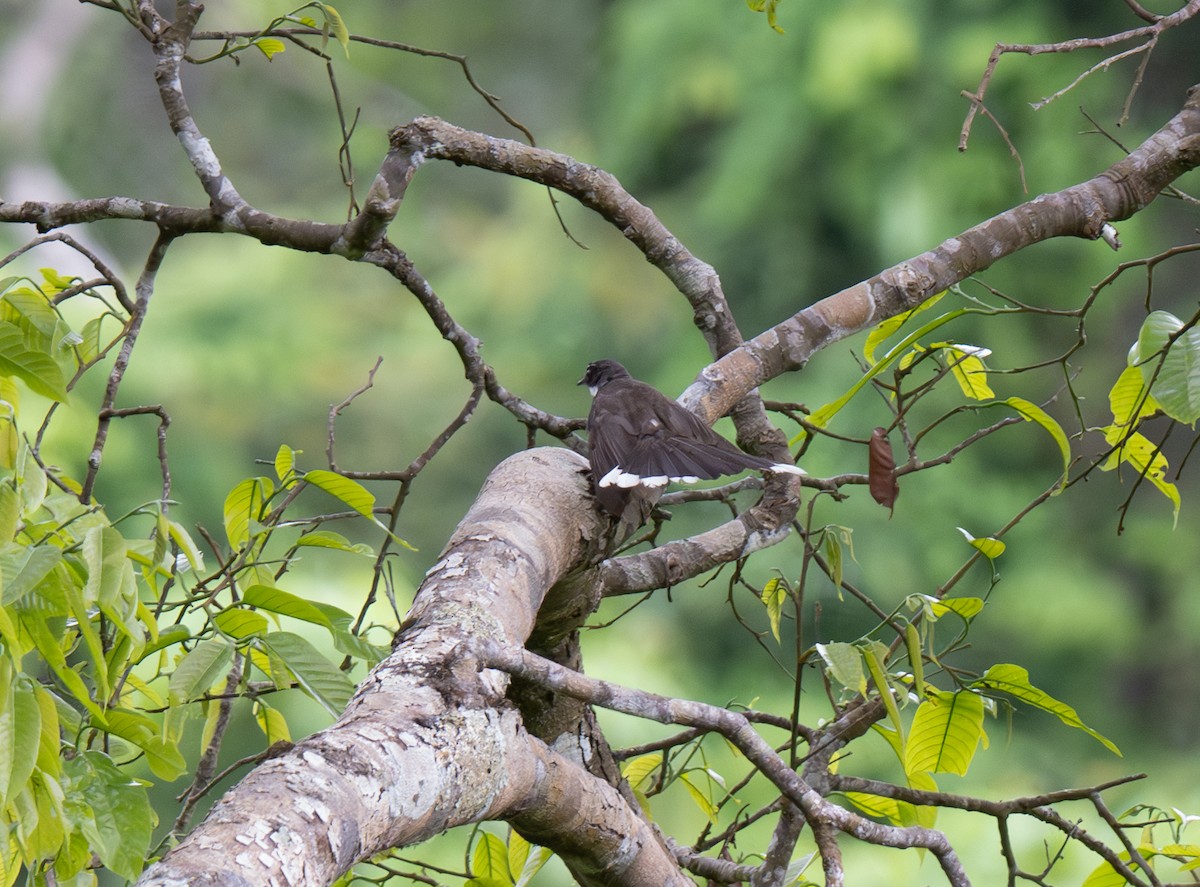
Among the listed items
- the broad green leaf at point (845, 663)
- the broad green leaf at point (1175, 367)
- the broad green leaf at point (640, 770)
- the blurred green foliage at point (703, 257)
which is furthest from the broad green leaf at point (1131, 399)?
the blurred green foliage at point (703, 257)

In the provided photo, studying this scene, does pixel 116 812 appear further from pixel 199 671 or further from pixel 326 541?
pixel 326 541

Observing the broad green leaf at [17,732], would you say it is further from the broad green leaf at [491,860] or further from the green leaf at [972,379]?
the green leaf at [972,379]

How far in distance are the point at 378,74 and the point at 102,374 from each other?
2260 millimetres

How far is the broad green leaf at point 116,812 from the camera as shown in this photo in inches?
36.7

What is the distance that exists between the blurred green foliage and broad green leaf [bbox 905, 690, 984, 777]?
2544mm

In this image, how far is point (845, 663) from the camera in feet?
3.51

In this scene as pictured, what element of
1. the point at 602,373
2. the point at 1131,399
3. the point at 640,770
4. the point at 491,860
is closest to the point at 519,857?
the point at 491,860

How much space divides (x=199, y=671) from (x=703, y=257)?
4.52 m

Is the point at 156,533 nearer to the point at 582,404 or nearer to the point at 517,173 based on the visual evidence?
the point at 517,173

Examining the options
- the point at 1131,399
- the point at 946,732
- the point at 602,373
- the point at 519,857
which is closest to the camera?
the point at 946,732

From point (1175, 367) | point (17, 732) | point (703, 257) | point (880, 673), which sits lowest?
point (17, 732)

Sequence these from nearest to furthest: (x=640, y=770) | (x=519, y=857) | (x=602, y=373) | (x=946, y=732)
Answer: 1. (x=946, y=732)
2. (x=519, y=857)
3. (x=640, y=770)
4. (x=602, y=373)

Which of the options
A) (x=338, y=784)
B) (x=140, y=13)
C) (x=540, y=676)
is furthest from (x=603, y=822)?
(x=140, y=13)

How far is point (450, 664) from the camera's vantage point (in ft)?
2.85
